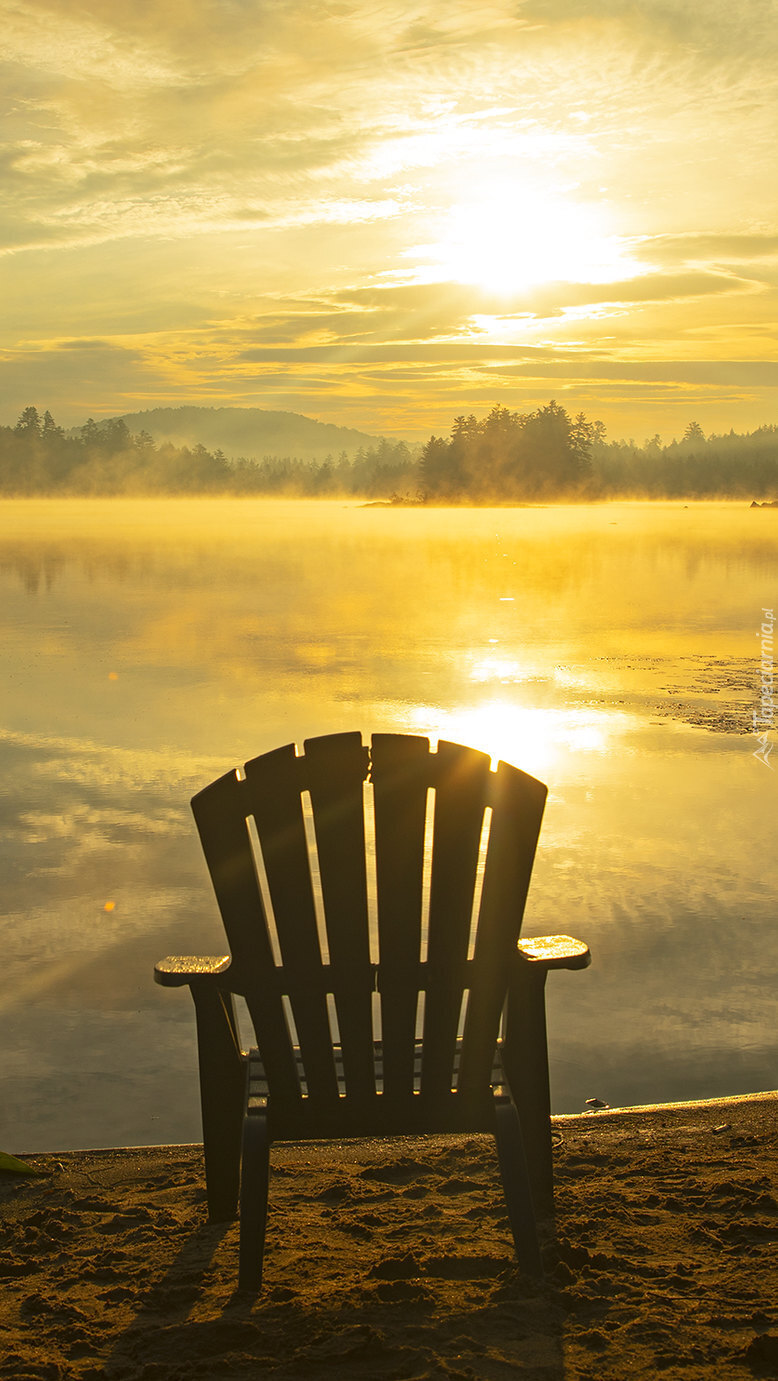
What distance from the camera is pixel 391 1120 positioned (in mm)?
3537

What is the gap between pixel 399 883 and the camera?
137 inches

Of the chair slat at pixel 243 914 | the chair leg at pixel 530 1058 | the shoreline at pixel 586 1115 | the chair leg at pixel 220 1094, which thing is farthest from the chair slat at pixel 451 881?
the shoreline at pixel 586 1115

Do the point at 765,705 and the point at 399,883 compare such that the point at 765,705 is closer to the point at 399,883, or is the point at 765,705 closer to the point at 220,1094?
the point at 399,883

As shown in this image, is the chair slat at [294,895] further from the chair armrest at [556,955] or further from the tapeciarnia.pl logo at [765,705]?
the tapeciarnia.pl logo at [765,705]

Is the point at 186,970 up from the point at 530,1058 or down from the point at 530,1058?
up

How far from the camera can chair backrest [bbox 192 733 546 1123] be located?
3.43 m

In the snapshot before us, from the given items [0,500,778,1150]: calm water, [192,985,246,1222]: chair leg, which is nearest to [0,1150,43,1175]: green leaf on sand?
[0,500,778,1150]: calm water

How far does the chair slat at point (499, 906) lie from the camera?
11.2 feet

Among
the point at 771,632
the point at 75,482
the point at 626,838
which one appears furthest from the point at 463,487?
the point at 626,838

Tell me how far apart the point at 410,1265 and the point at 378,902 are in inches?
36.2

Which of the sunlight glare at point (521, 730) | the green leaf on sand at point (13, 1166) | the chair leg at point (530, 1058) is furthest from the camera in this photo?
the sunlight glare at point (521, 730)

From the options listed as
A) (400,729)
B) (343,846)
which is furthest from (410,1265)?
(400,729)

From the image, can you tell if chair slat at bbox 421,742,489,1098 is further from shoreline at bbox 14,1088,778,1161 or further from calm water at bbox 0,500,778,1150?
calm water at bbox 0,500,778,1150

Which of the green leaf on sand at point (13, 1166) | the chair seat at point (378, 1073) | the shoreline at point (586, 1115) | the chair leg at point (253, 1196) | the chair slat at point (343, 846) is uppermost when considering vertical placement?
the chair slat at point (343, 846)
